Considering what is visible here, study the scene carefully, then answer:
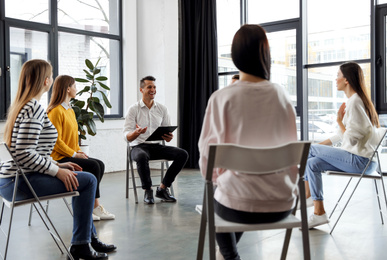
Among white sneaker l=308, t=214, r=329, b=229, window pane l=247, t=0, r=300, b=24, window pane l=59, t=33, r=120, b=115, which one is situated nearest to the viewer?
white sneaker l=308, t=214, r=329, b=229

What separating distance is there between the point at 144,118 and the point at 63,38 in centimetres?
239

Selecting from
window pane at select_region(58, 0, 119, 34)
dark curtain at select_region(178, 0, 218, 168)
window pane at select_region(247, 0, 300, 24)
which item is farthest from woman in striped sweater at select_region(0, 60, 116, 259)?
window pane at select_region(247, 0, 300, 24)

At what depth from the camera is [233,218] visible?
1658mm

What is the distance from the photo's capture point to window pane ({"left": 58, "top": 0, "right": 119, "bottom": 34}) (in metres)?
6.21

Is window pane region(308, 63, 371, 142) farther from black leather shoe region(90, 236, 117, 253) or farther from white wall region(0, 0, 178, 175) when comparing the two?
black leather shoe region(90, 236, 117, 253)

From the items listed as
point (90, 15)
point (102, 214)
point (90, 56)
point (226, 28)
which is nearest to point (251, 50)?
point (102, 214)

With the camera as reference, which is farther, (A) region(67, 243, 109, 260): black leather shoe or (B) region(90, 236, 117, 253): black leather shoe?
(B) region(90, 236, 117, 253): black leather shoe

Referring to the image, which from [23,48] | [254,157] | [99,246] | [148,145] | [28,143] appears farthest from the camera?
[23,48]

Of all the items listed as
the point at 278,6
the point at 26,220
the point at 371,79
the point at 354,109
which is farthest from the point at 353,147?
the point at 278,6

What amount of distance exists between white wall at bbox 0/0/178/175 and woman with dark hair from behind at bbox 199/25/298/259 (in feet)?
16.5

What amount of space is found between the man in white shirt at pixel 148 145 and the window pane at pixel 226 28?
9.05ft

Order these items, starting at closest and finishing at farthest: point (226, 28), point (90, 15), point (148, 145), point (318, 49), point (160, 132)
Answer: point (160, 132) → point (148, 145) → point (318, 49) → point (90, 15) → point (226, 28)

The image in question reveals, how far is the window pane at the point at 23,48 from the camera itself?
5.52m

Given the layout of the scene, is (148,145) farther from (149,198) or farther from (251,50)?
(251,50)
